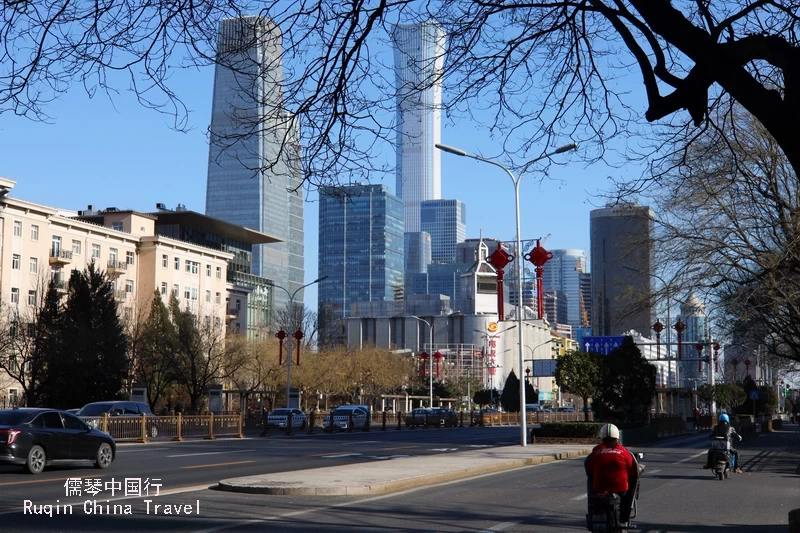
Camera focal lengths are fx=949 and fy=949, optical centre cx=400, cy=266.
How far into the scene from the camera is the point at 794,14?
362 inches

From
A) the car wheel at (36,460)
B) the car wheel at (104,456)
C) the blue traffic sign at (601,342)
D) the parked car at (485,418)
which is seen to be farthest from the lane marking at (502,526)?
the parked car at (485,418)

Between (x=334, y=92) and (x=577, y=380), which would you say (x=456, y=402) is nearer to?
(x=577, y=380)

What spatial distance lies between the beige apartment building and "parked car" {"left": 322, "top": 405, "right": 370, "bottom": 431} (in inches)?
773

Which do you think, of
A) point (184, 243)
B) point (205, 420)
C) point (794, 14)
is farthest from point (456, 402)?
point (794, 14)

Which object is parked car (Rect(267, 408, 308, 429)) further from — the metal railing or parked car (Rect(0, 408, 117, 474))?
parked car (Rect(0, 408, 117, 474))

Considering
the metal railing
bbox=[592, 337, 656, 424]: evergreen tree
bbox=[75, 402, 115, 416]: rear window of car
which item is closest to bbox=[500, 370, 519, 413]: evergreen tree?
bbox=[592, 337, 656, 424]: evergreen tree

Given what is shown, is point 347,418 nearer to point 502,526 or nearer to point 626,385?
Result: point 626,385

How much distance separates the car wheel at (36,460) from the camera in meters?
20.7

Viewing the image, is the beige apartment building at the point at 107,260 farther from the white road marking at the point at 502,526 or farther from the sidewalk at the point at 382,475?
the white road marking at the point at 502,526

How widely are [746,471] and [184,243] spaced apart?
262 feet

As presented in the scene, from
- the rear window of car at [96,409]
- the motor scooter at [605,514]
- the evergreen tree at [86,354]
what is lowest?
the motor scooter at [605,514]

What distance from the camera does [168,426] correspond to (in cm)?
4244

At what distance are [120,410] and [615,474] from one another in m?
33.2

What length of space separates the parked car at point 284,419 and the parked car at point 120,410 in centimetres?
1246
